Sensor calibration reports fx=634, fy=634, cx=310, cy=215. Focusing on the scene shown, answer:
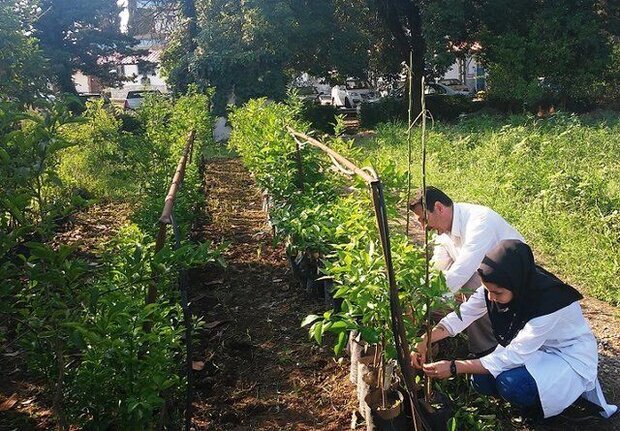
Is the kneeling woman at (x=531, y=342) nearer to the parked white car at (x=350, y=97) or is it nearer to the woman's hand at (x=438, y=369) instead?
the woman's hand at (x=438, y=369)

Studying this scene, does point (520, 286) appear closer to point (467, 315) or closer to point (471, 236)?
point (467, 315)

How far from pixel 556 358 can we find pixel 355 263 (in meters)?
1.18

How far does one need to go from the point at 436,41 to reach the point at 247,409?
17399mm

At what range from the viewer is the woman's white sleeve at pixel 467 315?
3.42m

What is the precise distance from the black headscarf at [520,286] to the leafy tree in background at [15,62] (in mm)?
3991

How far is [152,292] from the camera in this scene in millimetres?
2781

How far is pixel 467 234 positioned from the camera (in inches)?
145

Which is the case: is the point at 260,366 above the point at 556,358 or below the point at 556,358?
below

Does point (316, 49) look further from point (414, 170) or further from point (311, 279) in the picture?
point (311, 279)

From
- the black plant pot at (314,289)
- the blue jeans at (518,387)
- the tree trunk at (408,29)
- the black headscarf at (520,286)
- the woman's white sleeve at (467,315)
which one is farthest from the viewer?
the tree trunk at (408,29)

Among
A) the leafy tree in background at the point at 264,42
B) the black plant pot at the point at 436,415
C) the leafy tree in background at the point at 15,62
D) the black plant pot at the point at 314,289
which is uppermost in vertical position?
the leafy tree in background at the point at 264,42

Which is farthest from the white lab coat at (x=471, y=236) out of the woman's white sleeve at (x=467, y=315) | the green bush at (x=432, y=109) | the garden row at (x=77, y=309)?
the green bush at (x=432, y=109)

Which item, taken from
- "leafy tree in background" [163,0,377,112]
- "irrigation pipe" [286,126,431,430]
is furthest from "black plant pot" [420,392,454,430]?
"leafy tree in background" [163,0,377,112]

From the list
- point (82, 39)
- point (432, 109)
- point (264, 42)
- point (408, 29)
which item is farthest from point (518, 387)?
point (82, 39)
